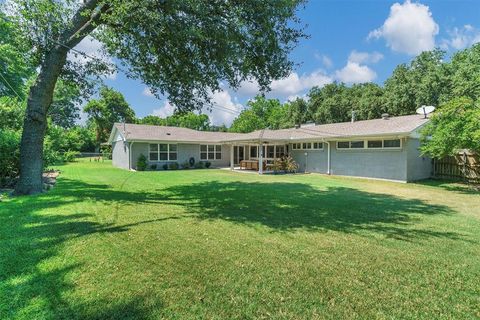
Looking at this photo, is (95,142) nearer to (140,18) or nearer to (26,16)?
(26,16)

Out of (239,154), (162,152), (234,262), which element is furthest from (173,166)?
(234,262)

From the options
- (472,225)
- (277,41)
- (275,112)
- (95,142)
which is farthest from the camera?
(275,112)

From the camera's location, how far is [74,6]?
28.0ft

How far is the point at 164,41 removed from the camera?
806cm

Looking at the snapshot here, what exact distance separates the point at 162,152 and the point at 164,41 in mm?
15306

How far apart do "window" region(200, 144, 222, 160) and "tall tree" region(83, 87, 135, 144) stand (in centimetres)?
2610

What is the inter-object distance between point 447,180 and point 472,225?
10.2m

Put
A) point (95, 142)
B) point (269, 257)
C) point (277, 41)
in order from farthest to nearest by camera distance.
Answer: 1. point (95, 142)
2. point (277, 41)
3. point (269, 257)

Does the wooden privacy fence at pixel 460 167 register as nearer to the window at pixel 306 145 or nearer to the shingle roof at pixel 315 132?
the shingle roof at pixel 315 132

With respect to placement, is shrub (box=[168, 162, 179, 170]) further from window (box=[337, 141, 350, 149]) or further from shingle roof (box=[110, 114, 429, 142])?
window (box=[337, 141, 350, 149])

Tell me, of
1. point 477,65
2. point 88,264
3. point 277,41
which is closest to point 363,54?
point 477,65

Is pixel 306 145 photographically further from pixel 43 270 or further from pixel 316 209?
pixel 43 270

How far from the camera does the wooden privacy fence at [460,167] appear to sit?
13187mm

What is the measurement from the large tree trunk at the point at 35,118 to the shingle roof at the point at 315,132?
11.6m
